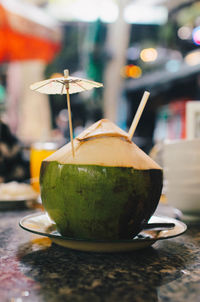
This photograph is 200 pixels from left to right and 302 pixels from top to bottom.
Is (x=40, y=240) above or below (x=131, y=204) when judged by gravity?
below

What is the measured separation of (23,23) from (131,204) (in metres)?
3.36

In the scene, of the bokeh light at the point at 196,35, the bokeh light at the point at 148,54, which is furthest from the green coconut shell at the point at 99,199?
the bokeh light at the point at 148,54

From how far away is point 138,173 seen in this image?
629mm

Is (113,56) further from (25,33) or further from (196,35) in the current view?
(25,33)

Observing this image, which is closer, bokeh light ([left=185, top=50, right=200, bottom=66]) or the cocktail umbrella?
the cocktail umbrella

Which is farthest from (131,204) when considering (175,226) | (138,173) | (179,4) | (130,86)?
(130,86)

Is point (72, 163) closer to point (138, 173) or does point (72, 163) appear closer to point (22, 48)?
point (138, 173)

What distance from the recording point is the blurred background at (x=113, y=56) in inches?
149

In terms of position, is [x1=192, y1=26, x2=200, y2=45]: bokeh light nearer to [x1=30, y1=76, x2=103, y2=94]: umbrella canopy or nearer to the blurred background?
the blurred background

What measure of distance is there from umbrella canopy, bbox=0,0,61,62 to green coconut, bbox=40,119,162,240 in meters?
3.04

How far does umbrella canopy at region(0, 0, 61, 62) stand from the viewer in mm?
3346

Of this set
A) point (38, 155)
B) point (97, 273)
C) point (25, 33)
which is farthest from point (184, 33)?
point (97, 273)

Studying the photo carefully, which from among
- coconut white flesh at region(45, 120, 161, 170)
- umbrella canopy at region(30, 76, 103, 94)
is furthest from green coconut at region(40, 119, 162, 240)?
umbrella canopy at region(30, 76, 103, 94)

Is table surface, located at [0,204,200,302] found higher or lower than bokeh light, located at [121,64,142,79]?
lower
